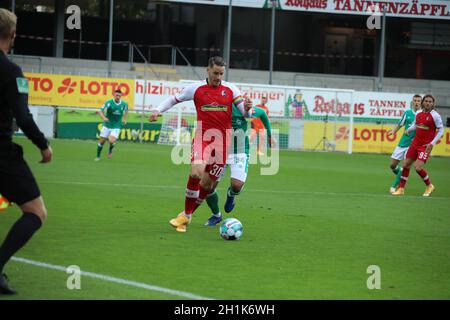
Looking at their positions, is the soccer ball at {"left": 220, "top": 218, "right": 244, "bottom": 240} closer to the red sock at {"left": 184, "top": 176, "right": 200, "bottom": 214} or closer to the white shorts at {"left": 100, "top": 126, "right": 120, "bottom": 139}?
the red sock at {"left": 184, "top": 176, "right": 200, "bottom": 214}

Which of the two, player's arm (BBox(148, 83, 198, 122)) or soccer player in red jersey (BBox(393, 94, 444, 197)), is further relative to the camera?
soccer player in red jersey (BBox(393, 94, 444, 197))

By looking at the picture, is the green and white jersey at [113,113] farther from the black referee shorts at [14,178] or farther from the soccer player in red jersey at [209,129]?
the black referee shorts at [14,178]

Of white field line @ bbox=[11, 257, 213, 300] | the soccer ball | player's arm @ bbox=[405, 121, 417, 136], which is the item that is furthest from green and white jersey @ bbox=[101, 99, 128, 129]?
white field line @ bbox=[11, 257, 213, 300]

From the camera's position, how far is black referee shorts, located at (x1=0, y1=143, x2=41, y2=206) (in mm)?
6703

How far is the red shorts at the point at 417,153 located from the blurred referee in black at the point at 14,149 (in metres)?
13.2

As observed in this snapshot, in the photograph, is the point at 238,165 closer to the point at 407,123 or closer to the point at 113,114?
the point at 407,123

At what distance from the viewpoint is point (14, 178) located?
265 inches

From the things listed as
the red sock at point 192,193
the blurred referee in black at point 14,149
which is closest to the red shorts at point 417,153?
the red sock at point 192,193

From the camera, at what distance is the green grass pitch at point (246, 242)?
7484 millimetres

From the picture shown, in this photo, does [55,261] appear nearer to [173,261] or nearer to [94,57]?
[173,261]

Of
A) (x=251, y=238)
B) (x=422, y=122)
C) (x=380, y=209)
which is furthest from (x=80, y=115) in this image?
(x=251, y=238)

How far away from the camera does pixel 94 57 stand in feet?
158

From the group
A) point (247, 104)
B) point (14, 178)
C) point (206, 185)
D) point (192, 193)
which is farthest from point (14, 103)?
point (206, 185)

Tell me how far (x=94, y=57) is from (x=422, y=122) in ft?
106
